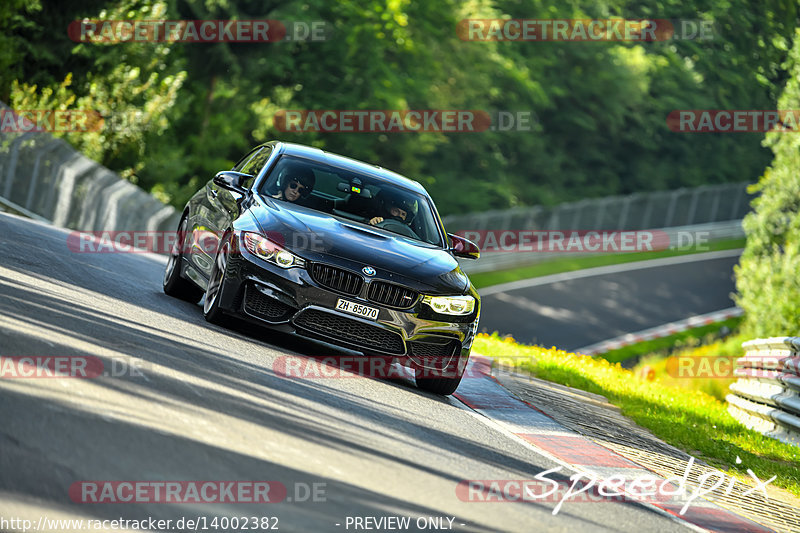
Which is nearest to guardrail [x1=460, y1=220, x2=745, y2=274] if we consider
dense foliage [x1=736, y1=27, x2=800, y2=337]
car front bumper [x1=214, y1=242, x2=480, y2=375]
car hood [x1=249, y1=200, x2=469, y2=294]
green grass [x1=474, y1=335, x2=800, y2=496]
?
dense foliage [x1=736, y1=27, x2=800, y2=337]

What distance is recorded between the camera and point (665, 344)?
115ft

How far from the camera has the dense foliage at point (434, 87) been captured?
3152cm

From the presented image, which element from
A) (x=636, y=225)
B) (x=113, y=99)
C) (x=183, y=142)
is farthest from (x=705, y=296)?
(x=113, y=99)

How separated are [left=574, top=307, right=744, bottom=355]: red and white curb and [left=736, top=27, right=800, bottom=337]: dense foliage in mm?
4811

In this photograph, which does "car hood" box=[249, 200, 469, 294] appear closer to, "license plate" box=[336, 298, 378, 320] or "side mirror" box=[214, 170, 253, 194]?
"license plate" box=[336, 298, 378, 320]

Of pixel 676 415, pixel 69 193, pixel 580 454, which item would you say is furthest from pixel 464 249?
pixel 69 193

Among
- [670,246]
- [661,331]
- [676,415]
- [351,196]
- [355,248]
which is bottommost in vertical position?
[670,246]

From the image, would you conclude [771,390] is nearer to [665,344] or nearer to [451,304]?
[451,304]

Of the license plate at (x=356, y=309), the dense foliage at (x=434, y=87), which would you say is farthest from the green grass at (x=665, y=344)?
the license plate at (x=356, y=309)

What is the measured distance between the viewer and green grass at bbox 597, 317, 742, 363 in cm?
3291

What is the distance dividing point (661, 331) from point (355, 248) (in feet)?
93.5

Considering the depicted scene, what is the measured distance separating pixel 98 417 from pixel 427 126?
150 feet

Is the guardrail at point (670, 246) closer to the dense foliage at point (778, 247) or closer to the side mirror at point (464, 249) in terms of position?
the dense foliage at point (778, 247)

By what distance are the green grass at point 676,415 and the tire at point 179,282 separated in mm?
4514
